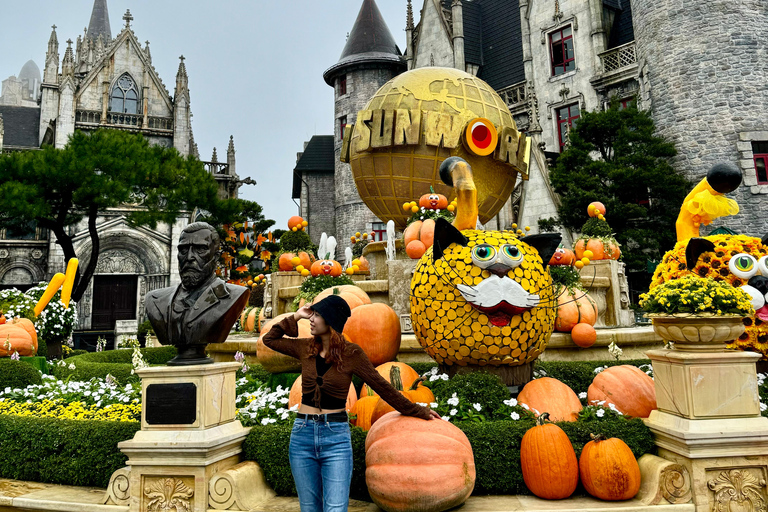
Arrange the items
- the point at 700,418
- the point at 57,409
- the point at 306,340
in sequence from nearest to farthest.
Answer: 1. the point at 306,340
2. the point at 700,418
3. the point at 57,409

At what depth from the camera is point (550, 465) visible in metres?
3.69

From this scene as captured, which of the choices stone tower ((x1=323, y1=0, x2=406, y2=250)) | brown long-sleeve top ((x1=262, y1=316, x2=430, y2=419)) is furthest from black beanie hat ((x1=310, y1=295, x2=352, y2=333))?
stone tower ((x1=323, y1=0, x2=406, y2=250))

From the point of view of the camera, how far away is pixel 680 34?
20.4 m

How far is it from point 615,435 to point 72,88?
38265mm

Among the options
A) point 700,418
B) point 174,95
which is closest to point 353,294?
point 700,418

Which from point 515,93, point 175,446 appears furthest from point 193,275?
point 515,93

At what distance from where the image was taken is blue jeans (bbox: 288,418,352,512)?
3029 mm

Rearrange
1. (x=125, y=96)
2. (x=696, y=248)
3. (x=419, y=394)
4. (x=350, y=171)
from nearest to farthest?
(x=419, y=394), (x=696, y=248), (x=350, y=171), (x=125, y=96)

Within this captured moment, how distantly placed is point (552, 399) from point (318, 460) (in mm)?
2531

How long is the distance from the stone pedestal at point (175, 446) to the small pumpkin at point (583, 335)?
5.32m

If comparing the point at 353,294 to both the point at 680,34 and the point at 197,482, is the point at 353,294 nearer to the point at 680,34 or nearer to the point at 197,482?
the point at 197,482

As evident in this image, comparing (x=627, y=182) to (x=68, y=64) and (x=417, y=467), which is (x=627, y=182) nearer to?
(x=417, y=467)

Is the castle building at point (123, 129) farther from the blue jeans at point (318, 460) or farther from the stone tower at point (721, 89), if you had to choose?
the blue jeans at point (318, 460)

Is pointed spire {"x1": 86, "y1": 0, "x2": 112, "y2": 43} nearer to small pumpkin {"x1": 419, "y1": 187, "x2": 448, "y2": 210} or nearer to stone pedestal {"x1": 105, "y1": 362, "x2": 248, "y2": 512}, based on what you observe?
small pumpkin {"x1": 419, "y1": 187, "x2": 448, "y2": 210}
